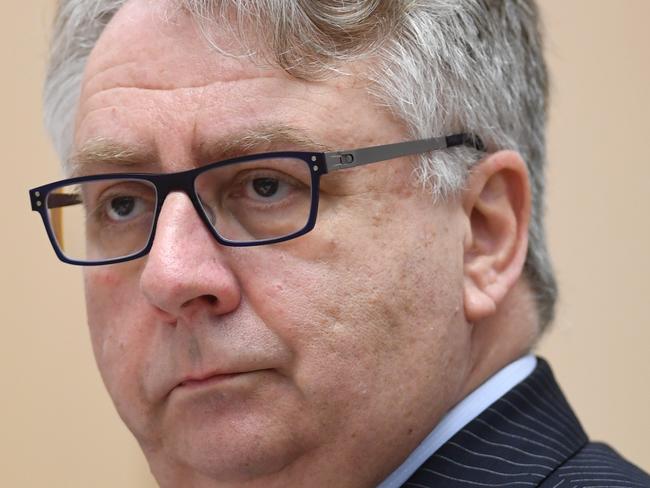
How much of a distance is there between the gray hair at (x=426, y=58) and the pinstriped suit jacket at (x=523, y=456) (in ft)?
0.79

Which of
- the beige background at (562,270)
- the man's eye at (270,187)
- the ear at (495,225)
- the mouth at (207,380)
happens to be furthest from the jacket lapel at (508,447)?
the beige background at (562,270)

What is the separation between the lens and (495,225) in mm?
1481

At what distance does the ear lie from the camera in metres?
1.45

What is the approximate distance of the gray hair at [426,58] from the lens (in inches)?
52.9

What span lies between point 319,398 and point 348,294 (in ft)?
0.46

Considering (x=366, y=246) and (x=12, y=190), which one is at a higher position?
(x=12, y=190)

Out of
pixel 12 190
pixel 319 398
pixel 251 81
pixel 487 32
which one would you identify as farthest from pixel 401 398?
pixel 12 190

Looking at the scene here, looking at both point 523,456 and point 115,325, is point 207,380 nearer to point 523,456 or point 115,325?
point 115,325

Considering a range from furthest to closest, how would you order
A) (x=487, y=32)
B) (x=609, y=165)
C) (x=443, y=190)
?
(x=609, y=165)
(x=487, y=32)
(x=443, y=190)

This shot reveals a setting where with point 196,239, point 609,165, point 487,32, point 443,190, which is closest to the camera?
point 196,239

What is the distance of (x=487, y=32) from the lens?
154 centimetres

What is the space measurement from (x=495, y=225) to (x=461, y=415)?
0.94 feet

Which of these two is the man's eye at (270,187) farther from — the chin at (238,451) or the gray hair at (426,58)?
the chin at (238,451)

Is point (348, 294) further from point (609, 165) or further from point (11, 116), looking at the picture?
point (11, 116)
